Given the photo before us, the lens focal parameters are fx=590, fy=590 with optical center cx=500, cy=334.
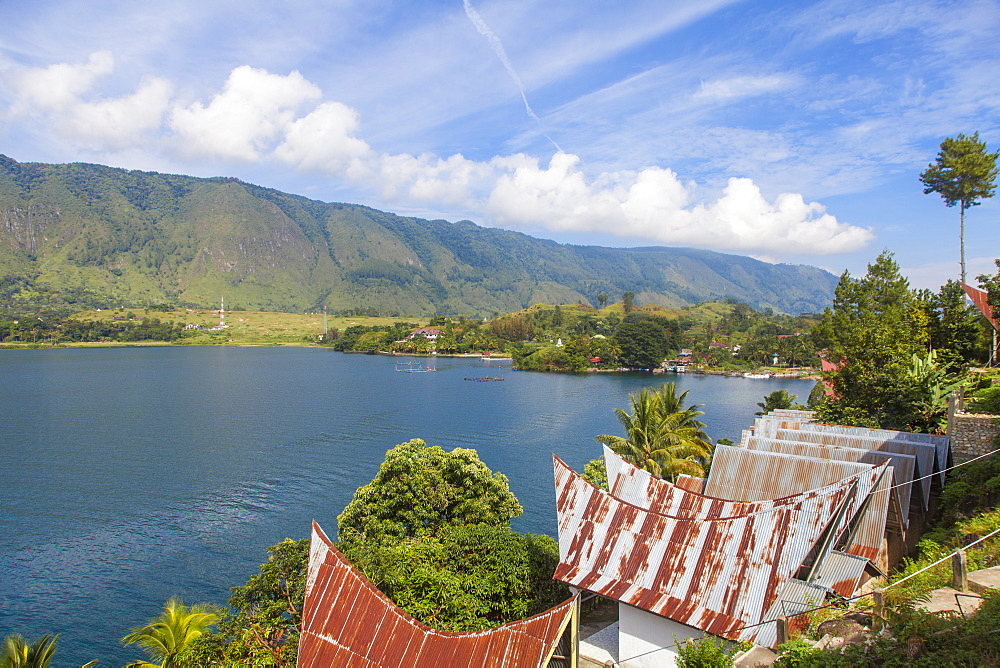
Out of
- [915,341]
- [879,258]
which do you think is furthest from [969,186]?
[915,341]

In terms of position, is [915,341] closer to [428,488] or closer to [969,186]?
[969,186]

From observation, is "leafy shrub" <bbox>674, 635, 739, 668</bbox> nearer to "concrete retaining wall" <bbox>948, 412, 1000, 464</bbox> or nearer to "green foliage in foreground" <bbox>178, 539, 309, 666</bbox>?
"green foliage in foreground" <bbox>178, 539, 309, 666</bbox>

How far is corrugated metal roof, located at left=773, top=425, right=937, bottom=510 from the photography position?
17938 mm

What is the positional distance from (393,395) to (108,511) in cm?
4619

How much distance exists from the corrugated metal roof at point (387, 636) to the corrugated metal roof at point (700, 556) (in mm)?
2767

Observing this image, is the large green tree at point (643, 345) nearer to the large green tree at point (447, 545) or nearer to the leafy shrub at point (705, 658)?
the large green tree at point (447, 545)

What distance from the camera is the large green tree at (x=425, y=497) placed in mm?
21344

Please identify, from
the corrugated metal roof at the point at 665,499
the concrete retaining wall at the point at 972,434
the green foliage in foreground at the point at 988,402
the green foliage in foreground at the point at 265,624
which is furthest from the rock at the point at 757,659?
the green foliage in foreground at the point at 988,402

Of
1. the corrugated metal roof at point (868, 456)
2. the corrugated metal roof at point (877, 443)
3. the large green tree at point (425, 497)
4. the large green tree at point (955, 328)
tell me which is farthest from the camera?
the large green tree at point (955, 328)

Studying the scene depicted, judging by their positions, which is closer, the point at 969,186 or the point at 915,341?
the point at 915,341

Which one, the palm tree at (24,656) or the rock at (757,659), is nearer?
the rock at (757,659)

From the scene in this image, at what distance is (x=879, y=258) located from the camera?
1615 inches

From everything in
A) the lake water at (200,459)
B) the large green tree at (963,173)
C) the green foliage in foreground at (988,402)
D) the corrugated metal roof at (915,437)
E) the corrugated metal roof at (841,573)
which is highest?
the large green tree at (963,173)

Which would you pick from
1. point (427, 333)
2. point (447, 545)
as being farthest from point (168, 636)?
point (427, 333)
